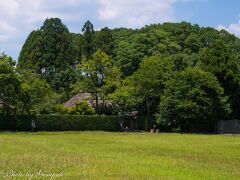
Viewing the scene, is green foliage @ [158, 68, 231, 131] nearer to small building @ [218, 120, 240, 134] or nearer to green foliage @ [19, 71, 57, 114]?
small building @ [218, 120, 240, 134]

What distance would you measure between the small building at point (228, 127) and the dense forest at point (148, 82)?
0.83 m

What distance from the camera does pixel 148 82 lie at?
216ft

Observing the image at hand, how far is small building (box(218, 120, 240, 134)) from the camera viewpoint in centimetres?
6316

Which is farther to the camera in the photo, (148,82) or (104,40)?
(104,40)

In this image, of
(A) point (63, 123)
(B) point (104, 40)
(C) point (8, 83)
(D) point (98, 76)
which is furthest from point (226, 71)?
(B) point (104, 40)

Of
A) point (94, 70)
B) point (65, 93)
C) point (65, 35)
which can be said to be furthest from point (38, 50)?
point (94, 70)

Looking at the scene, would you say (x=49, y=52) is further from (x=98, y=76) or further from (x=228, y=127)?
(x=228, y=127)

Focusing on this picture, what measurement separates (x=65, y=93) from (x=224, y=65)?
32.3 m

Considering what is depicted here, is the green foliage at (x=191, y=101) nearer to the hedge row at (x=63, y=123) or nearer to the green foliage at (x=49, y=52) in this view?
the hedge row at (x=63, y=123)

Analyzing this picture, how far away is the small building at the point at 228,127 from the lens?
63156 mm

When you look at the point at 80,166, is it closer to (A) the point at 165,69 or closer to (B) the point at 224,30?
(A) the point at 165,69

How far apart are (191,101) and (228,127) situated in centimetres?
724

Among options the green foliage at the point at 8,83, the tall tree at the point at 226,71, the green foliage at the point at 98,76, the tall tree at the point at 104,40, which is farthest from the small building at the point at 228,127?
the tall tree at the point at 104,40

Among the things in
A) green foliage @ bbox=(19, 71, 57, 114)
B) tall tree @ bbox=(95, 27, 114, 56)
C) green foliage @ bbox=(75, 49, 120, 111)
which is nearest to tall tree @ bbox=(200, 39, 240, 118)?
green foliage @ bbox=(75, 49, 120, 111)
